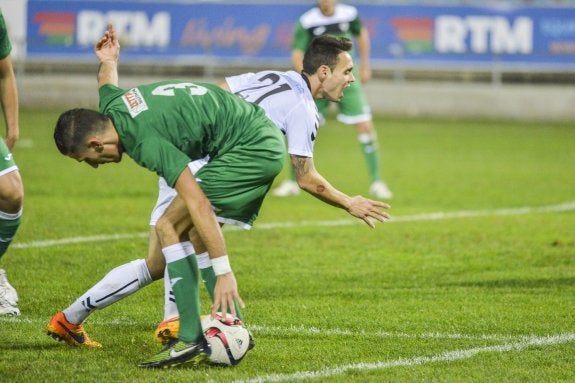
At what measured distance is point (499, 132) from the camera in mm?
24234

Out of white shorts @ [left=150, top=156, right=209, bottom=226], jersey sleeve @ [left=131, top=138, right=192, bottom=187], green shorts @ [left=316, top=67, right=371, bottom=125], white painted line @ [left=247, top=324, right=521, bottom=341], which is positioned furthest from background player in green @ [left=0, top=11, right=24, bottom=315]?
green shorts @ [left=316, top=67, right=371, bottom=125]

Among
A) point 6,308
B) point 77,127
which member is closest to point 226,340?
point 77,127

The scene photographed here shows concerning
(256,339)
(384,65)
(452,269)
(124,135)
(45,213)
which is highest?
(124,135)

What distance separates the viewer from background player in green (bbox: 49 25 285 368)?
5270 mm

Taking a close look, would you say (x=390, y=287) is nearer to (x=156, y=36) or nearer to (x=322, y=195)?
(x=322, y=195)

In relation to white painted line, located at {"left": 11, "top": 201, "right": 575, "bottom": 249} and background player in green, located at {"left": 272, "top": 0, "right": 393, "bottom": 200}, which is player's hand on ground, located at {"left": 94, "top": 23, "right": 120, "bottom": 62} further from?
background player in green, located at {"left": 272, "top": 0, "right": 393, "bottom": 200}

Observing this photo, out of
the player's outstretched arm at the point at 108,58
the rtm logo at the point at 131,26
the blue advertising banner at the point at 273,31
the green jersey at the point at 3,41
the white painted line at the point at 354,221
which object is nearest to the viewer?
the player's outstretched arm at the point at 108,58

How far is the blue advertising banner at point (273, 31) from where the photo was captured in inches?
1153

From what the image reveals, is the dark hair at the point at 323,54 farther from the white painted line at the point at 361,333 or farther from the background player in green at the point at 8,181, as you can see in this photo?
the background player in green at the point at 8,181

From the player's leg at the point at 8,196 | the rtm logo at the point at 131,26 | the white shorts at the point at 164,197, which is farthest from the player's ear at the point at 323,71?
the rtm logo at the point at 131,26

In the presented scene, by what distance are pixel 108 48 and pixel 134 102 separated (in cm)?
111

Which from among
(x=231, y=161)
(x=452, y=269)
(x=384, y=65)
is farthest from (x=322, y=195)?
(x=384, y=65)

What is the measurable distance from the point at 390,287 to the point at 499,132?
16.8 meters

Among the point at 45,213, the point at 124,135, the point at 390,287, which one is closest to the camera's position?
Result: the point at 124,135
